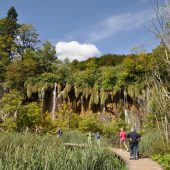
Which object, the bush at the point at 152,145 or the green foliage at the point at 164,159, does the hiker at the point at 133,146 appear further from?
the bush at the point at 152,145

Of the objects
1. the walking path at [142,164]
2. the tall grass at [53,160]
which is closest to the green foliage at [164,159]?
the walking path at [142,164]

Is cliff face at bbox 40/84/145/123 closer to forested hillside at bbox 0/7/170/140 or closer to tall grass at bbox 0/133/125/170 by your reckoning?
forested hillside at bbox 0/7/170/140

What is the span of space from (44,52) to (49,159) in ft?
80.3

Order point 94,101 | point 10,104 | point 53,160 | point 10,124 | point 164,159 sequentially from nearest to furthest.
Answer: point 53,160 → point 164,159 → point 10,124 → point 10,104 → point 94,101

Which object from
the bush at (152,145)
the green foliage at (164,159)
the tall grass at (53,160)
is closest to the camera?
the tall grass at (53,160)

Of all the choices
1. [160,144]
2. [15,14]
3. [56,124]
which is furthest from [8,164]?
[15,14]

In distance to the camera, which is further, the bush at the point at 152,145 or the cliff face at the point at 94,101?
the cliff face at the point at 94,101

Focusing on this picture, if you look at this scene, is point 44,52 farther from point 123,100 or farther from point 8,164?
point 8,164

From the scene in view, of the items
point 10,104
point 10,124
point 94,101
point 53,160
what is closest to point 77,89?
point 94,101

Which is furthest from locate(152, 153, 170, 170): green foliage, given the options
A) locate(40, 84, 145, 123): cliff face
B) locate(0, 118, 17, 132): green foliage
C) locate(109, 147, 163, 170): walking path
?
locate(40, 84, 145, 123): cliff face

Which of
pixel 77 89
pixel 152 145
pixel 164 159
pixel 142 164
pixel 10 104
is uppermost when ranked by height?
pixel 77 89

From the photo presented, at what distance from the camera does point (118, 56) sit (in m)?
32.7

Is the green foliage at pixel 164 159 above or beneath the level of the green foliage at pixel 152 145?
beneath

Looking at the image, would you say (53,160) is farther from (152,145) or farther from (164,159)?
(152,145)
